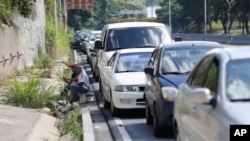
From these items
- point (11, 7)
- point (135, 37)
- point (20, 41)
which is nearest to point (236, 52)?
point (135, 37)

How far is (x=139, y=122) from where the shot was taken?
1343 cm

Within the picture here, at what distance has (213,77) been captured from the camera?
22.1ft

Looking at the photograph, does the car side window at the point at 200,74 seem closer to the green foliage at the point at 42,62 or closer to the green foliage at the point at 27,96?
the green foliage at the point at 27,96

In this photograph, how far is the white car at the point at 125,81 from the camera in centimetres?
1397

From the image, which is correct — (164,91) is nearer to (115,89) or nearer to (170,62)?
(170,62)

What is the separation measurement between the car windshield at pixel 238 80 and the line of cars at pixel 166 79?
0.04 feet

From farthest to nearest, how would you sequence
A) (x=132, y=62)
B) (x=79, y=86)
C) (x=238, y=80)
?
(x=79, y=86) < (x=132, y=62) < (x=238, y=80)

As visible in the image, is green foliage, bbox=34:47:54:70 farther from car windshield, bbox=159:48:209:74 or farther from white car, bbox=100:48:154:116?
car windshield, bbox=159:48:209:74

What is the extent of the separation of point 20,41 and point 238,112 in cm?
2000

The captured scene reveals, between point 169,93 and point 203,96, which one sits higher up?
point 203,96

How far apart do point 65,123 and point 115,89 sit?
181cm

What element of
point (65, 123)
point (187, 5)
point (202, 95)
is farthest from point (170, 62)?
point (187, 5)

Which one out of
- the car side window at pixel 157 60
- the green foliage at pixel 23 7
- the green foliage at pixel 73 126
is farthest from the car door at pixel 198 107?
the green foliage at pixel 23 7

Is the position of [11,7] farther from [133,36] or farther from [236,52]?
[236,52]
